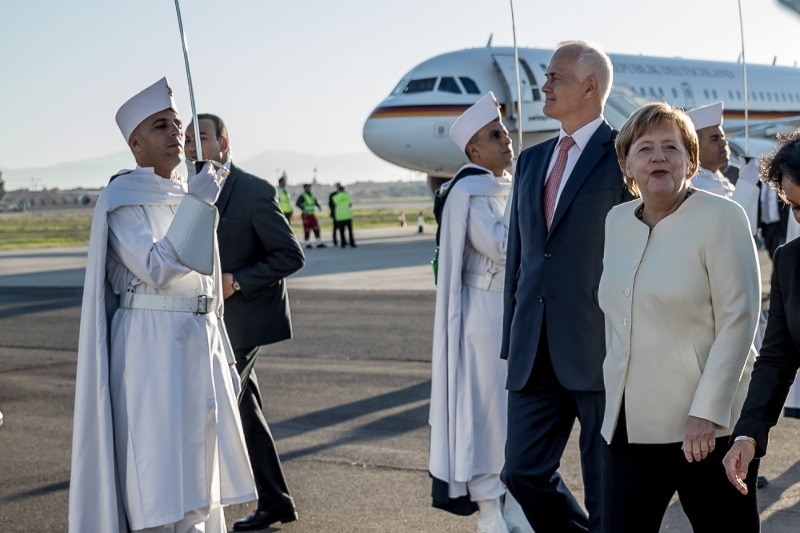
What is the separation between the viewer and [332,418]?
848 cm

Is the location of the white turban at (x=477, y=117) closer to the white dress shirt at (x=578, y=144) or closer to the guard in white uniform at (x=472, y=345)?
the guard in white uniform at (x=472, y=345)

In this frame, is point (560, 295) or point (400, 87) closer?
point (560, 295)

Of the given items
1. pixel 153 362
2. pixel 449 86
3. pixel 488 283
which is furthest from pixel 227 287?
pixel 449 86

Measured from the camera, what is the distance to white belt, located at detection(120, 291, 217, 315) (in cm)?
478

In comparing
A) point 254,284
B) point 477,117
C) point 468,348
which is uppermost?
point 477,117

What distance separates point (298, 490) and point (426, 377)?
3.65 meters

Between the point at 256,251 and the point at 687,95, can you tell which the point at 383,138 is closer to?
the point at 687,95

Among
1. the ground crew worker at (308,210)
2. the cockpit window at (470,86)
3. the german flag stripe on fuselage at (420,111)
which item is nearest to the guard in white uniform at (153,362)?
the german flag stripe on fuselage at (420,111)

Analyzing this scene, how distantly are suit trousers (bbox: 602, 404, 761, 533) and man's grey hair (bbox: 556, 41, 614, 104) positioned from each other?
1649 mm

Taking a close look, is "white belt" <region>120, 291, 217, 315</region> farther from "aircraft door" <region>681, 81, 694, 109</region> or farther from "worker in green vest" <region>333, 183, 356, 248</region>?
"aircraft door" <region>681, 81, 694, 109</region>

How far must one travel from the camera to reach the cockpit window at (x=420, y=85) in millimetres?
26578

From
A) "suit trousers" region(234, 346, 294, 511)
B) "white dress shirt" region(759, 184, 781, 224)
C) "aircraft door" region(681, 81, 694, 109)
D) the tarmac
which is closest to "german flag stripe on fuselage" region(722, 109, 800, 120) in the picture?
"aircraft door" region(681, 81, 694, 109)

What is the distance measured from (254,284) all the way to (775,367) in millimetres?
3323

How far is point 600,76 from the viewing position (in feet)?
15.4
